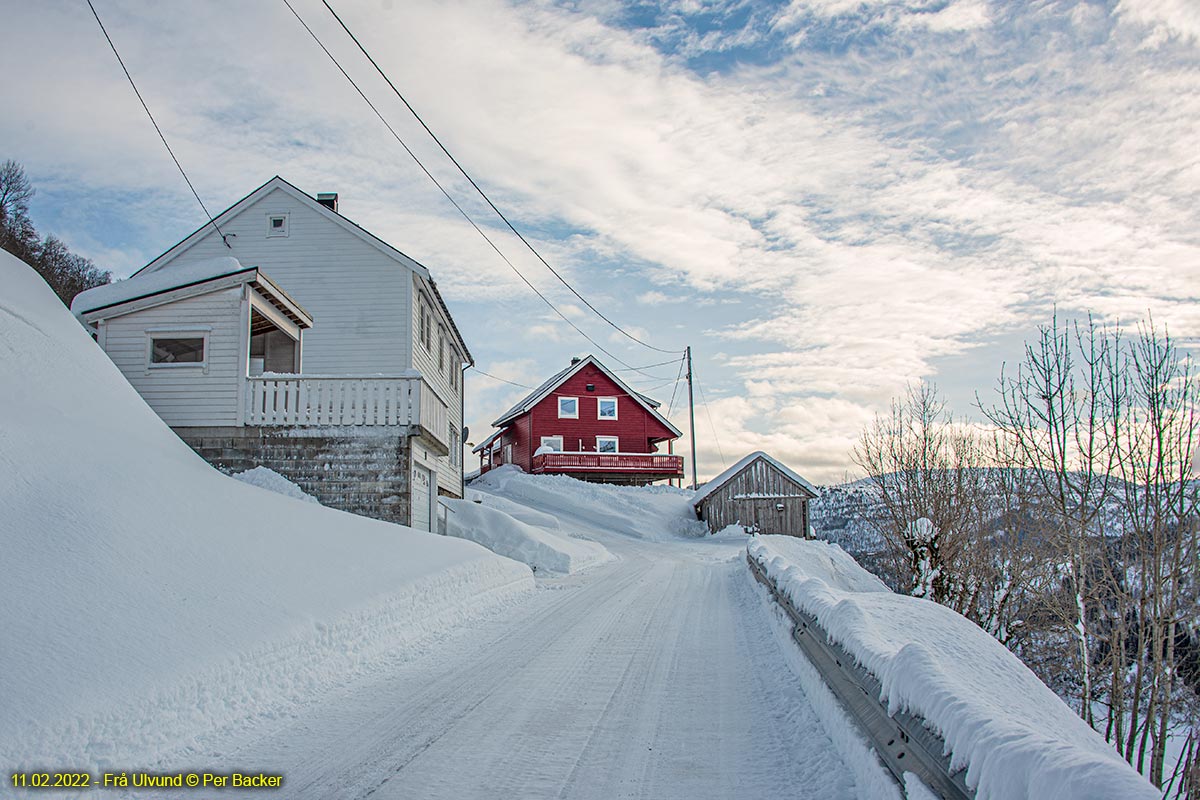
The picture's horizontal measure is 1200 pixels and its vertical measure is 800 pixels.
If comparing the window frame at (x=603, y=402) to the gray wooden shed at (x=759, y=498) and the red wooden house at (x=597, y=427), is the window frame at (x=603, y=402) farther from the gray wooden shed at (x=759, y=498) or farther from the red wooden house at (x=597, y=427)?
the gray wooden shed at (x=759, y=498)

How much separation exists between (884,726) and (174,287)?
15.8m

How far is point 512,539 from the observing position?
65.5 ft

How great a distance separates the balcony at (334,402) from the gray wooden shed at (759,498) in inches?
968

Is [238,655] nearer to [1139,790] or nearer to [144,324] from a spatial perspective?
[1139,790]

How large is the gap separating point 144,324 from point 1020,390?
1609cm

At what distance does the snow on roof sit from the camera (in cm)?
1623

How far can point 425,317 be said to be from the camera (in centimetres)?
2452

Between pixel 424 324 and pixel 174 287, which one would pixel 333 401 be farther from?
pixel 424 324

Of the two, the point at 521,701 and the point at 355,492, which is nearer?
the point at 521,701

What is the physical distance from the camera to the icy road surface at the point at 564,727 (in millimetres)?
→ 4613

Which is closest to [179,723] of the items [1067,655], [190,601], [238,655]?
[238,655]

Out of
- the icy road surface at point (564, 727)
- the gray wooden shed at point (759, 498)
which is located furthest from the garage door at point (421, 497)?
the gray wooden shed at point (759, 498)

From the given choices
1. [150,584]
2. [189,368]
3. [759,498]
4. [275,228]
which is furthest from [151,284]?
[759,498]

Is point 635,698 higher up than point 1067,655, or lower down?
higher up
